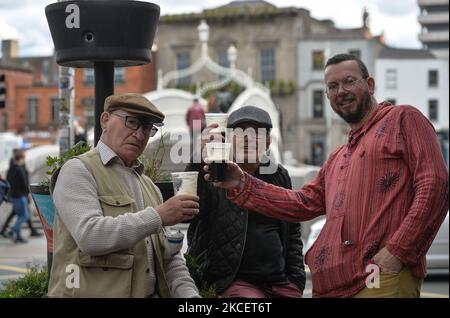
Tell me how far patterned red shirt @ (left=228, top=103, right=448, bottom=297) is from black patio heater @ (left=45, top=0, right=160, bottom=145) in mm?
1706

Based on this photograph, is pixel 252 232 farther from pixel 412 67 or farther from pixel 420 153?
pixel 412 67

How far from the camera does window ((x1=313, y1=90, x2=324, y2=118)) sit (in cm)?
7518

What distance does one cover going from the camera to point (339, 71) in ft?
15.9

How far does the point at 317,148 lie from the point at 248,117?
69.8m

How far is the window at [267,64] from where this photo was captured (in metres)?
76.1

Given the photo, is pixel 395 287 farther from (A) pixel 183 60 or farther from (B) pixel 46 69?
(B) pixel 46 69

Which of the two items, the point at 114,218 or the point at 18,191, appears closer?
the point at 114,218

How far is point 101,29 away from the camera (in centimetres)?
589

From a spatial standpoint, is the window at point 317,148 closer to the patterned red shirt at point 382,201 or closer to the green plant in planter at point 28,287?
the green plant in planter at point 28,287

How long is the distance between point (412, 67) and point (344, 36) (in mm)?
7132

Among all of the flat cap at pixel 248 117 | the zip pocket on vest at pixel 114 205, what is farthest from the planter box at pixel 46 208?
the zip pocket on vest at pixel 114 205

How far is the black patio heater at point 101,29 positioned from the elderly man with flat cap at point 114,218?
4.80ft

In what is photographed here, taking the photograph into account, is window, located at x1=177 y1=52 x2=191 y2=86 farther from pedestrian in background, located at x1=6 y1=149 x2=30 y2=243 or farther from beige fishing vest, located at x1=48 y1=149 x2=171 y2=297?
beige fishing vest, located at x1=48 y1=149 x2=171 y2=297

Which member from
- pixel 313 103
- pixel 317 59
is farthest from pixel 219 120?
pixel 317 59
